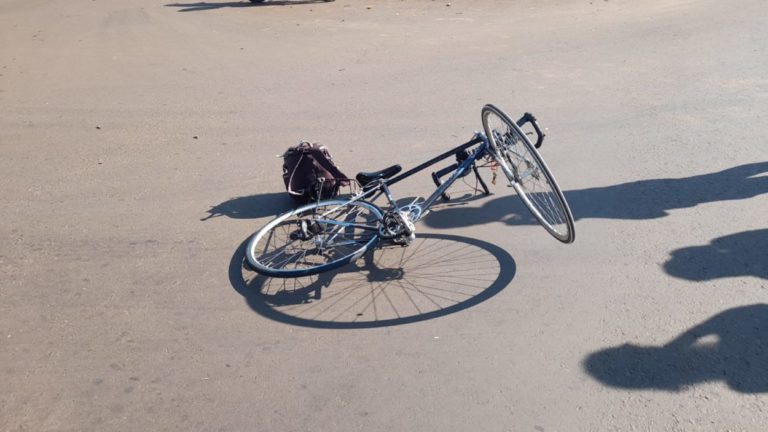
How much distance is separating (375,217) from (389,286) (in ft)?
2.16

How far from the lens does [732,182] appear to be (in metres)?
6.39

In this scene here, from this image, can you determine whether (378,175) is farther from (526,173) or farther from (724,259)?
(724,259)

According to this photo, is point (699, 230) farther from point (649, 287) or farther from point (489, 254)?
point (489, 254)

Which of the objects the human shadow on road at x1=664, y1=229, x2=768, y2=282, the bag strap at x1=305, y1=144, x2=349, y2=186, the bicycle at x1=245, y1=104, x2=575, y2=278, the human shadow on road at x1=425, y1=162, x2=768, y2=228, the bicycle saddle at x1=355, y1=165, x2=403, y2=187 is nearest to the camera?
the human shadow on road at x1=664, y1=229, x2=768, y2=282

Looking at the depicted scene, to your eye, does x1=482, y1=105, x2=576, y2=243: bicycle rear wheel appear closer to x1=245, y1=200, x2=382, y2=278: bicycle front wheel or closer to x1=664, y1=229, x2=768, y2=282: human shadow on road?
x1=664, y1=229, x2=768, y2=282: human shadow on road

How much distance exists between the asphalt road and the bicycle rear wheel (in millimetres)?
238

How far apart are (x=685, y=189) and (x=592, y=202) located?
0.83 meters

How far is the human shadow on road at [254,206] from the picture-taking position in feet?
20.2

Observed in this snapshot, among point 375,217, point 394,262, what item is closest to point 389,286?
point 394,262

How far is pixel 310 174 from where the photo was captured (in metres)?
6.00

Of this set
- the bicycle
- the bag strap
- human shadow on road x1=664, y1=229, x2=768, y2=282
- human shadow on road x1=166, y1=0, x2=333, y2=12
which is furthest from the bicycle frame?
human shadow on road x1=166, y1=0, x2=333, y2=12

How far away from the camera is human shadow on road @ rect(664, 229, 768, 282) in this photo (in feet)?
16.3

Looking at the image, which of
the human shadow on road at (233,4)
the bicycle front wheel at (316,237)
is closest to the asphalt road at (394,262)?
the bicycle front wheel at (316,237)

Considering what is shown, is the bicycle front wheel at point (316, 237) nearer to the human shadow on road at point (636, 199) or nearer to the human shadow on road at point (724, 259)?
the human shadow on road at point (636, 199)
